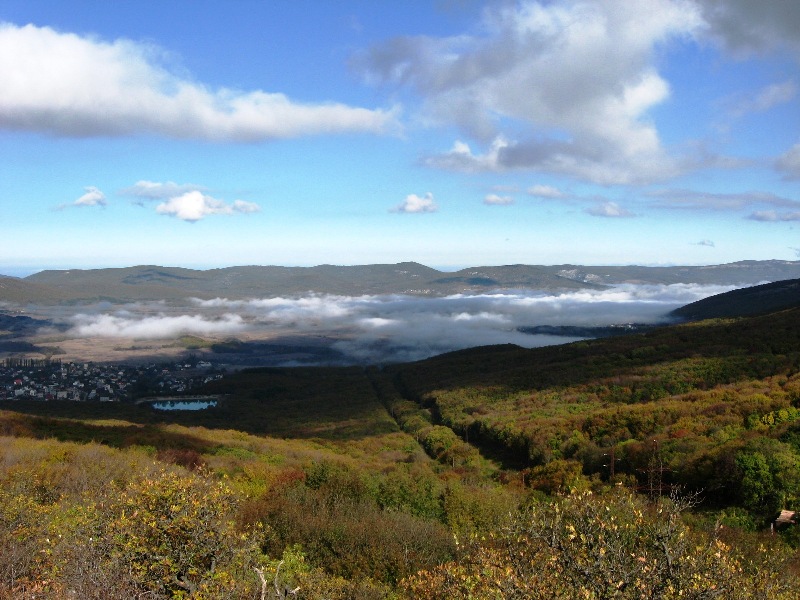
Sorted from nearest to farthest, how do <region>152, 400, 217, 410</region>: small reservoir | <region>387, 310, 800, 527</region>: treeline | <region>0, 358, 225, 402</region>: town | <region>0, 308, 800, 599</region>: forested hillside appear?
<region>0, 308, 800, 599</region>: forested hillside < <region>387, 310, 800, 527</region>: treeline < <region>152, 400, 217, 410</region>: small reservoir < <region>0, 358, 225, 402</region>: town

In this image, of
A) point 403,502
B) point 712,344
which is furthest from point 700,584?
point 712,344

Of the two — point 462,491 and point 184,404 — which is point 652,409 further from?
point 184,404

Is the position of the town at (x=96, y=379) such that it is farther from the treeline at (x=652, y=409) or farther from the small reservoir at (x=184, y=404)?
the treeline at (x=652, y=409)

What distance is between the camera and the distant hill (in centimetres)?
11907

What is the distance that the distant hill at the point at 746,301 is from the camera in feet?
391

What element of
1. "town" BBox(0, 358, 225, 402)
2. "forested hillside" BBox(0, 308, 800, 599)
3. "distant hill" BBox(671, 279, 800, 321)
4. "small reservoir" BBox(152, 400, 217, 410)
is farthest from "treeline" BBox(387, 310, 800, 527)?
"town" BBox(0, 358, 225, 402)

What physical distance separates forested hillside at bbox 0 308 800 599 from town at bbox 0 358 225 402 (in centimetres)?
2711

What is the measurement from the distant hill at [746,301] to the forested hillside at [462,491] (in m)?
48.1

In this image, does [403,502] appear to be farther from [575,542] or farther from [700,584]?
[700,584]

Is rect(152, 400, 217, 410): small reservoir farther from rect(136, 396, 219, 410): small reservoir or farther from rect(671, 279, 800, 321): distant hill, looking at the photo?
rect(671, 279, 800, 321): distant hill

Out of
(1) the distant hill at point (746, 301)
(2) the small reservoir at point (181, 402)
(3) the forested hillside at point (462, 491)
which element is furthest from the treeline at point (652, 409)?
(1) the distant hill at point (746, 301)

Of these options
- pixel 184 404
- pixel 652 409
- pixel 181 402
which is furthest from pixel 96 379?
pixel 652 409

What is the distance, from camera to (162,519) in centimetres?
1106

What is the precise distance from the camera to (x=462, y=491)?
88.1 ft
